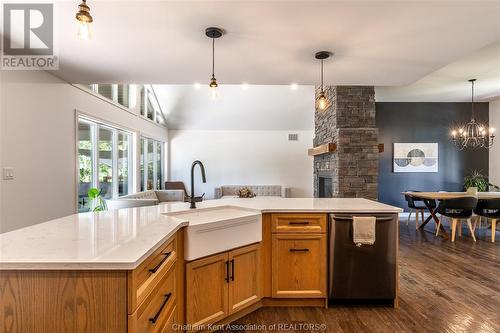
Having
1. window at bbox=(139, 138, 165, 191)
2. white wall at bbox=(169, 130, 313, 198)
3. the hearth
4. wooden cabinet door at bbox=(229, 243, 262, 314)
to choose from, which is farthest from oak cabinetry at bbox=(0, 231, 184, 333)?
white wall at bbox=(169, 130, 313, 198)

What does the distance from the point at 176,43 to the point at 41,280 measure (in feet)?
6.85

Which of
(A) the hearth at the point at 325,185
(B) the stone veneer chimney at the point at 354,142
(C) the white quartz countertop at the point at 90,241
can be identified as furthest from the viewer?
(A) the hearth at the point at 325,185

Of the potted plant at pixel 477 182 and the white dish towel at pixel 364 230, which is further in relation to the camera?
the potted plant at pixel 477 182

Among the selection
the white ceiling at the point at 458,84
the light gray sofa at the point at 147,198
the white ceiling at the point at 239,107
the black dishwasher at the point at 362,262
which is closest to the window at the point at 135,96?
the white ceiling at the point at 239,107

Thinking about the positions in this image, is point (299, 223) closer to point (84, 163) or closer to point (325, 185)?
point (325, 185)

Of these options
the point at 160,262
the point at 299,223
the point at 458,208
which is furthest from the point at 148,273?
the point at 458,208

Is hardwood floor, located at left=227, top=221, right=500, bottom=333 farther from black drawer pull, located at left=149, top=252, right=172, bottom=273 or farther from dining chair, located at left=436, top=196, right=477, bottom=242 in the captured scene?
black drawer pull, located at left=149, top=252, right=172, bottom=273

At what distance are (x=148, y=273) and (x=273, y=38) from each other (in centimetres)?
205

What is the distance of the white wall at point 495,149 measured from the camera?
6316mm

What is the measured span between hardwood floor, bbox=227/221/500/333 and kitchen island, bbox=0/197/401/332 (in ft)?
0.56

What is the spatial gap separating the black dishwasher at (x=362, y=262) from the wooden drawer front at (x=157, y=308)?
1.40 m

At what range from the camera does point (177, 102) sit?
7.25 m

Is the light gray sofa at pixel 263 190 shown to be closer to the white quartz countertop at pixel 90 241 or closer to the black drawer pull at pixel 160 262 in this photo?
the white quartz countertop at pixel 90 241

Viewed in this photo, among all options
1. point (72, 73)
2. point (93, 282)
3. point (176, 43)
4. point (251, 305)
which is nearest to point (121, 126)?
point (72, 73)
